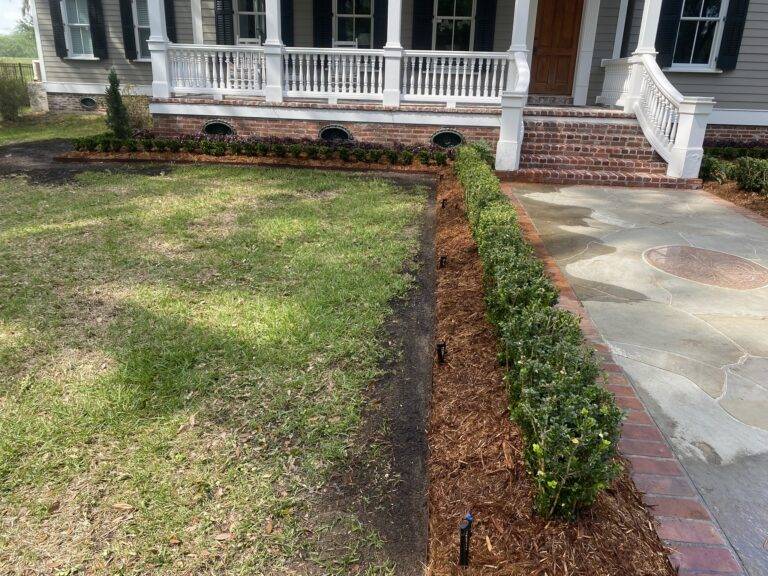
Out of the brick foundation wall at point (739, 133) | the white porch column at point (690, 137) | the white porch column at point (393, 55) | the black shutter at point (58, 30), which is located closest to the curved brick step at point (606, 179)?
the white porch column at point (690, 137)

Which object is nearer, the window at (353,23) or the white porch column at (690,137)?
the white porch column at (690,137)

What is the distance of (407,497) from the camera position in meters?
2.41

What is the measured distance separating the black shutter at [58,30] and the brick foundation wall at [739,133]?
53.9ft

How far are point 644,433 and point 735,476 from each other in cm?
40

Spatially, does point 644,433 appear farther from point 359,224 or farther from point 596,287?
point 359,224

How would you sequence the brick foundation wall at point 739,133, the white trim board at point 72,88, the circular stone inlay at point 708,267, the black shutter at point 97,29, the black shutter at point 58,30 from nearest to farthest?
the circular stone inlay at point 708,267
the brick foundation wall at point 739,133
the black shutter at point 97,29
the black shutter at point 58,30
the white trim board at point 72,88

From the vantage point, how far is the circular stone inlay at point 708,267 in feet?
15.5

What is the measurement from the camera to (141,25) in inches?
588

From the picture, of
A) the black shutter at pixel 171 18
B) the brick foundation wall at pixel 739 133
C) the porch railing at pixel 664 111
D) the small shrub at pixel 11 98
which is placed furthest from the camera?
the small shrub at pixel 11 98

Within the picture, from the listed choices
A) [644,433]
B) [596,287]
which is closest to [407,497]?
[644,433]

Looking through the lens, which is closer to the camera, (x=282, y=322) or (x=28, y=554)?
(x=28, y=554)

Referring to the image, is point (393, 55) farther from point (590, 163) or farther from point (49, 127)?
point (49, 127)

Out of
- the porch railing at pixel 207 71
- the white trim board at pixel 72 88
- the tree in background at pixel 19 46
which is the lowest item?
the white trim board at pixel 72 88

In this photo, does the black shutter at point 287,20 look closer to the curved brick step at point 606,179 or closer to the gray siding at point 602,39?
the curved brick step at point 606,179
